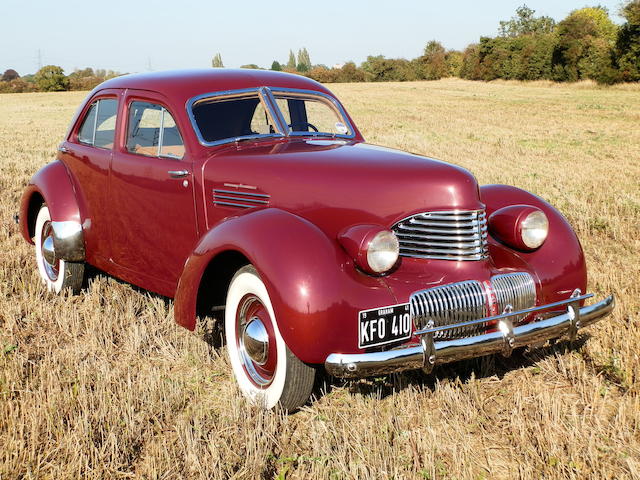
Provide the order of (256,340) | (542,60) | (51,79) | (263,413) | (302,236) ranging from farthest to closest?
(51,79), (542,60), (256,340), (263,413), (302,236)

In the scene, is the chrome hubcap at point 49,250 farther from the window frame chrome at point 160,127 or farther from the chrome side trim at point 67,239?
the window frame chrome at point 160,127

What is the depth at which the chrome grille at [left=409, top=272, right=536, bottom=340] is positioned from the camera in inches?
121

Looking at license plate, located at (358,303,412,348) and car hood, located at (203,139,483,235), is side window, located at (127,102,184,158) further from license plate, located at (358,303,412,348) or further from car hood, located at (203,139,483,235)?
license plate, located at (358,303,412,348)

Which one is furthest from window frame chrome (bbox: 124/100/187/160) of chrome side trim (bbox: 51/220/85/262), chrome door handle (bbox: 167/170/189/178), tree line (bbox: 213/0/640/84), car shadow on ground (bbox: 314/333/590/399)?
tree line (bbox: 213/0/640/84)

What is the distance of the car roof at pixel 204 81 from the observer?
4.29 m

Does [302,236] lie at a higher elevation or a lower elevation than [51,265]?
higher

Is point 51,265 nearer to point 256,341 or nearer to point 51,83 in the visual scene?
point 256,341

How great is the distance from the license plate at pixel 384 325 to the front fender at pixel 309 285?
3cm

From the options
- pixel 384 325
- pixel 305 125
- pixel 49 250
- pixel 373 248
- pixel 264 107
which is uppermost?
Answer: pixel 264 107

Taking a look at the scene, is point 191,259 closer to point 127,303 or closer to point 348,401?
point 348,401

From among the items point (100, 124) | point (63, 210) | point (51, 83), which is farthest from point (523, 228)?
point (51, 83)

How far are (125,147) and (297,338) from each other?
93.1 inches

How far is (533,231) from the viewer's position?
3727mm

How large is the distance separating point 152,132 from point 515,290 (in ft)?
8.58
